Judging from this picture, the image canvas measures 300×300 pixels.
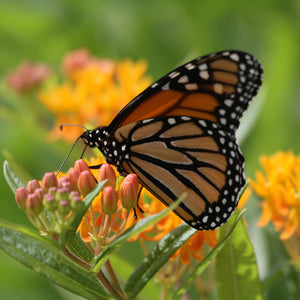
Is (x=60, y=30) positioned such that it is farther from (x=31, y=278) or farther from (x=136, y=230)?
(x=136, y=230)

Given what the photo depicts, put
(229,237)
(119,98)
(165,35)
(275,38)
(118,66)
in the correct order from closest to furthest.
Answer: (229,237), (119,98), (118,66), (275,38), (165,35)

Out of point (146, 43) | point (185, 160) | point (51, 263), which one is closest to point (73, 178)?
point (51, 263)

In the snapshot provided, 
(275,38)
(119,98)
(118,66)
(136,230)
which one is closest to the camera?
(136,230)

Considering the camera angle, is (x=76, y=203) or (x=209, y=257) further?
(x=209, y=257)

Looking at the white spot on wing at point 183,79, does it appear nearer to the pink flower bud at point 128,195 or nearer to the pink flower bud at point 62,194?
the pink flower bud at point 128,195

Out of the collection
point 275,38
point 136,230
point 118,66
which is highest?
point 275,38

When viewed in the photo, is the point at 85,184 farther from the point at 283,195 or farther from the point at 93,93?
the point at 93,93

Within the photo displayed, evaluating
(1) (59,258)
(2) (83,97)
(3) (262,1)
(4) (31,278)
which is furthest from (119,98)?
(1) (59,258)
